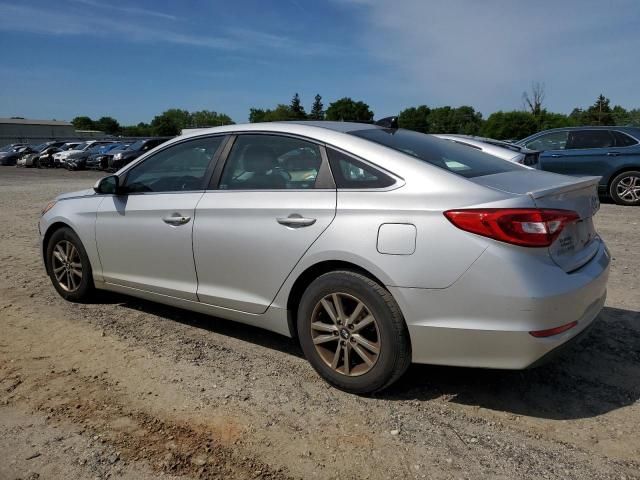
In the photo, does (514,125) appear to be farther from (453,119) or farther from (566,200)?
(566,200)

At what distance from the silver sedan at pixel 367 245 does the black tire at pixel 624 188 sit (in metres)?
8.78

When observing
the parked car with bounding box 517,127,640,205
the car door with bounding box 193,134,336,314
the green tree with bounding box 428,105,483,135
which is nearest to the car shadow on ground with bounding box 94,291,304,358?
the car door with bounding box 193,134,336,314

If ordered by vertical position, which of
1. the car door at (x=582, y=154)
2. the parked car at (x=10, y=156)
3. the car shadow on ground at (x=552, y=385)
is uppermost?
the car door at (x=582, y=154)

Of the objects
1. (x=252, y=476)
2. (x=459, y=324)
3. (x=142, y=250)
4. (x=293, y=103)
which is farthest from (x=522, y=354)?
(x=293, y=103)

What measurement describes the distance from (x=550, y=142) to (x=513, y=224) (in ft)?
34.4

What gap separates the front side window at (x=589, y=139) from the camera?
11648 millimetres

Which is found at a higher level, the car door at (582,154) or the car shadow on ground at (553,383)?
the car door at (582,154)

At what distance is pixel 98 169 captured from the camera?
31.5 metres

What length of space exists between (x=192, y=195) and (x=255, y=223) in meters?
0.72

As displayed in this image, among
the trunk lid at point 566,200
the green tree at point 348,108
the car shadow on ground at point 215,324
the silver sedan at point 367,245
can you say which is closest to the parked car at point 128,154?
the car shadow on ground at point 215,324

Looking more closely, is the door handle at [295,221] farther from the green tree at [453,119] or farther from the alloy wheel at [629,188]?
the green tree at [453,119]

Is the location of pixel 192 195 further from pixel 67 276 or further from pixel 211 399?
pixel 67 276

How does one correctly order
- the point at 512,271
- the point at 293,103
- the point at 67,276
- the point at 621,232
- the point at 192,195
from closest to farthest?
the point at 512,271
the point at 192,195
the point at 67,276
the point at 621,232
the point at 293,103

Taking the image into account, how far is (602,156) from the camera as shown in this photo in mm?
11492
